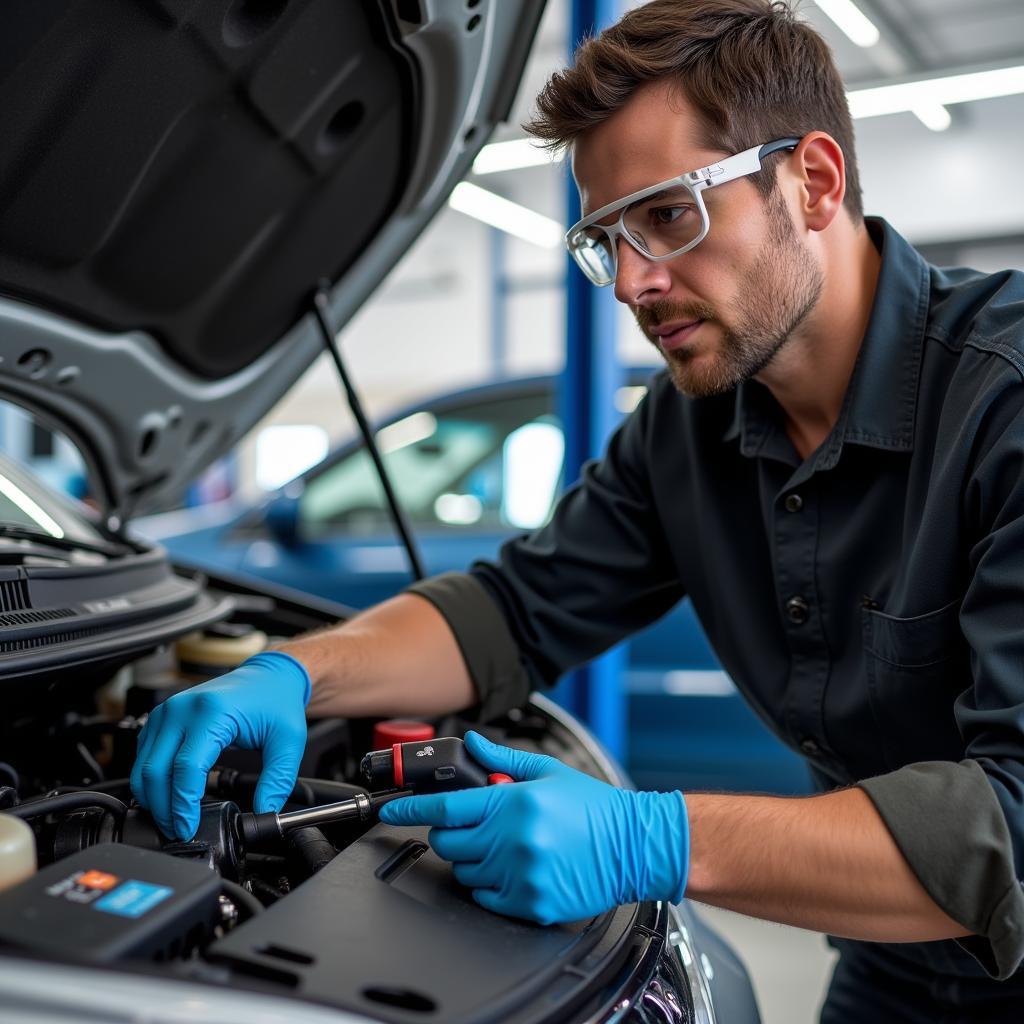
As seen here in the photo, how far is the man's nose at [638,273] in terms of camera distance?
45.3 inches

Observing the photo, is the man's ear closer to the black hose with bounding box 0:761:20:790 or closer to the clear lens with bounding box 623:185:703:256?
the clear lens with bounding box 623:185:703:256

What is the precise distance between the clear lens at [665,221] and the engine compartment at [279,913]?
2.20 feet

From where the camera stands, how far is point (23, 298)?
1.20m

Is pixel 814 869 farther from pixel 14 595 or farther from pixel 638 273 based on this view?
pixel 14 595

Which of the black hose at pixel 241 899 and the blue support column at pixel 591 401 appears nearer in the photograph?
the black hose at pixel 241 899

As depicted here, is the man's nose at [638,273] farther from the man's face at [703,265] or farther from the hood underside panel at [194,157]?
the hood underside panel at [194,157]

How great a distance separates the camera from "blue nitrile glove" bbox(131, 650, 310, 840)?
889 millimetres

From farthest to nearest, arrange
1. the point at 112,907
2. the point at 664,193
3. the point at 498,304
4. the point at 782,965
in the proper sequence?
the point at 498,304 < the point at 782,965 < the point at 664,193 < the point at 112,907

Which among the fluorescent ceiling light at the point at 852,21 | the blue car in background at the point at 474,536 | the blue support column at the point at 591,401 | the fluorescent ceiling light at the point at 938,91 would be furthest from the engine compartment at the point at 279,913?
the fluorescent ceiling light at the point at 938,91

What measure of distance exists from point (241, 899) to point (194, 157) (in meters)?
0.86

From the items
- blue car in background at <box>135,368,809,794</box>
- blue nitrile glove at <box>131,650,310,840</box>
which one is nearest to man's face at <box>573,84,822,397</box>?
A: blue nitrile glove at <box>131,650,310,840</box>

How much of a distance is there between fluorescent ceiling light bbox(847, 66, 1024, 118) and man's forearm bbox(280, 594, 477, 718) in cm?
516

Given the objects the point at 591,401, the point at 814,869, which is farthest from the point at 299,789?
the point at 591,401

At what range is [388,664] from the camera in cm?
125
